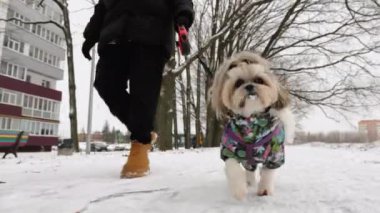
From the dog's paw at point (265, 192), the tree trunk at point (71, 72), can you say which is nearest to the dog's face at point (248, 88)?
the dog's paw at point (265, 192)

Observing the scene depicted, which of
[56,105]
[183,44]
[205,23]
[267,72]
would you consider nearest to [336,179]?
[267,72]

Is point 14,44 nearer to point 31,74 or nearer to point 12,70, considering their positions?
point 12,70

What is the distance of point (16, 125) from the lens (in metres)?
34.8

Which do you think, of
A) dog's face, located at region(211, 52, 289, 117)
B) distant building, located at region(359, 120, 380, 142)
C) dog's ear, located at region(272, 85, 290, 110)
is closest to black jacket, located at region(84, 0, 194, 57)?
dog's face, located at region(211, 52, 289, 117)

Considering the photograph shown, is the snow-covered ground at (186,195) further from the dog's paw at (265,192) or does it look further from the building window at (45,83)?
the building window at (45,83)

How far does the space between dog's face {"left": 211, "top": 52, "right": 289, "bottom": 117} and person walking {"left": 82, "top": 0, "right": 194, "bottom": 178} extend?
791 mm

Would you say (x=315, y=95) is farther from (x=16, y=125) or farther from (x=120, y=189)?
(x=16, y=125)

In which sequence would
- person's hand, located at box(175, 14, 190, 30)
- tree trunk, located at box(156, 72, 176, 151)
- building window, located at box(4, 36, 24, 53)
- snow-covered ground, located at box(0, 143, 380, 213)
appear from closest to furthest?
snow-covered ground, located at box(0, 143, 380, 213)
person's hand, located at box(175, 14, 190, 30)
tree trunk, located at box(156, 72, 176, 151)
building window, located at box(4, 36, 24, 53)

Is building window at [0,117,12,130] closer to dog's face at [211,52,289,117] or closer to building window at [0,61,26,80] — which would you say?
building window at [0,61,26,80]

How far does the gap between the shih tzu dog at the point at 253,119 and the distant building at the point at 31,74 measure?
31090mm

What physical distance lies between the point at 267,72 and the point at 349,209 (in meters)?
1.02

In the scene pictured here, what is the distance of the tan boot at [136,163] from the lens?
11.1 feet

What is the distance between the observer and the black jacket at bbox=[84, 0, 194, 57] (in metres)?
3.29

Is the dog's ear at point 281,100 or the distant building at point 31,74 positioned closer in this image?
the dog's ear at point 281,100
